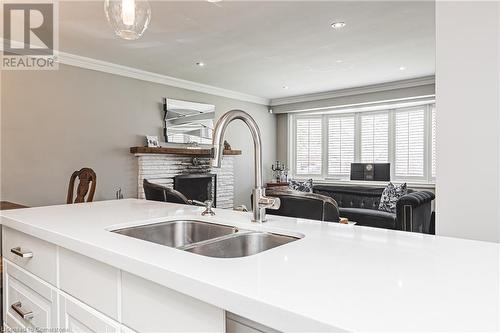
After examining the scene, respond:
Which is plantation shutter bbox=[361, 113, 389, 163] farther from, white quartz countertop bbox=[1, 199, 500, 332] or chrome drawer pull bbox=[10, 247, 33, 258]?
→ chrome drawer pull bbox=[10, 247, 33, 258]

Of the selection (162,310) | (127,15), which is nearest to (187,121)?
(127,15)

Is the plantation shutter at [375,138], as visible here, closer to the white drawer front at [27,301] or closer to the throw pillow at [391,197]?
the throw pillow at [391,197]

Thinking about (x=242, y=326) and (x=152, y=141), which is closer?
(x=242, y=326)

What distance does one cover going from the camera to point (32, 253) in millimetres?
1346

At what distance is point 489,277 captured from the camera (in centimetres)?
73

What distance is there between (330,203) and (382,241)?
184cm

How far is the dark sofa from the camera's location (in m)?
3.75

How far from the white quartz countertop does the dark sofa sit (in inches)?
112

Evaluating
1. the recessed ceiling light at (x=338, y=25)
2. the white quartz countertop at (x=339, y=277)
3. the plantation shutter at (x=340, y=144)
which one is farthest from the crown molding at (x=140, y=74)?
the white quartz countertop at (x=339, y=277)

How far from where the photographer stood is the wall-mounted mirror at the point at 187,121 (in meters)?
5.43

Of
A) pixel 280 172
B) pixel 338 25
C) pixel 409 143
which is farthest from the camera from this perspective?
pixel 280 172

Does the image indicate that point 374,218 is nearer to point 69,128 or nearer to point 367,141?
point 367,141

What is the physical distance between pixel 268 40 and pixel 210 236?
2879mm

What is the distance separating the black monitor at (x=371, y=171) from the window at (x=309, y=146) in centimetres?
100
